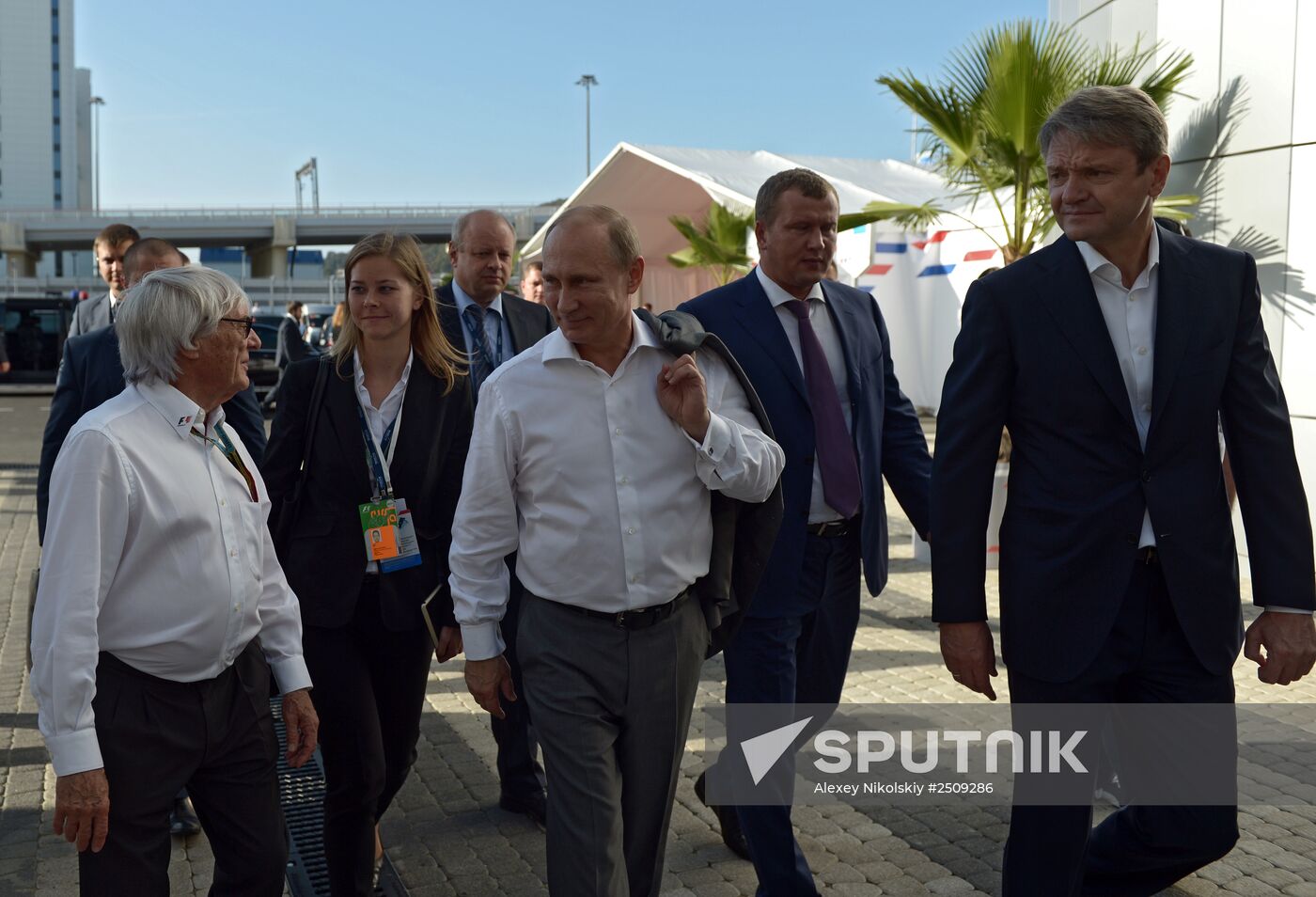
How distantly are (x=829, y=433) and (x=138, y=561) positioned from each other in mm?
2068

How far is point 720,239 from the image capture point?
23406mm

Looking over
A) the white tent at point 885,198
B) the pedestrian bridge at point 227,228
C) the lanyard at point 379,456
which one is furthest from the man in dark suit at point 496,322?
the pedestrian bridge at point 227,228

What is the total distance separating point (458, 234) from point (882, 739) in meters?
2.68

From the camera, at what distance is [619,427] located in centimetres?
295

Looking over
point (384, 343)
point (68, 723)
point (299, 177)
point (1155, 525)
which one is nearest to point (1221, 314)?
point (1155, 525)

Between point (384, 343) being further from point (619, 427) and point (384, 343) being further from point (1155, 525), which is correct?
point (1155, 525)

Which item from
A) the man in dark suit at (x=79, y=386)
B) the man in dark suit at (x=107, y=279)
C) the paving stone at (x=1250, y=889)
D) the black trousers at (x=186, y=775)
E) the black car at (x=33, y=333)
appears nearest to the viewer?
the black trousers at (x=186, y=775)

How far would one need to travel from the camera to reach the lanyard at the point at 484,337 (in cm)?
494

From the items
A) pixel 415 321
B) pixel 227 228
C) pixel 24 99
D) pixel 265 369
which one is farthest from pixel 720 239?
pixel 24 99

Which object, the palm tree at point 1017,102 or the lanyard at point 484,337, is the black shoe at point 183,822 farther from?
the palm tree at point 1017,102

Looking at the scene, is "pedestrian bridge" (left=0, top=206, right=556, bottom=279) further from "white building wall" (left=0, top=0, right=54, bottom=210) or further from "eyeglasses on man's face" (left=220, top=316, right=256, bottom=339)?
"eyeglasses on man's face" (left=220, top=316, right=256, bottom=339)

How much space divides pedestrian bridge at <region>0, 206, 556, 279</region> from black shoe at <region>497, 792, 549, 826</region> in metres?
73.7

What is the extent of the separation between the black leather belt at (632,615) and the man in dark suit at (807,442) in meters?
0.91

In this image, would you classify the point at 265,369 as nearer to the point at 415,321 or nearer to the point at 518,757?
the point at 518,757
